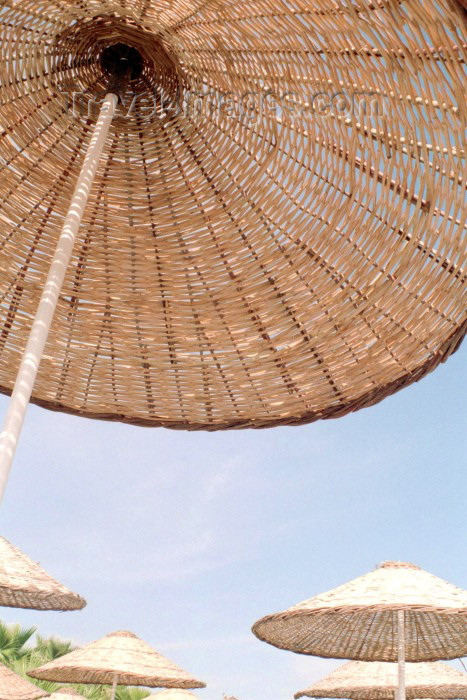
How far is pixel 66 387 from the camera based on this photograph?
1404mm

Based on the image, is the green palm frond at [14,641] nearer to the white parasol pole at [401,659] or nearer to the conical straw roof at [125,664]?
the conical straw roof at [125,664]

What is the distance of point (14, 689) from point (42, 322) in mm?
5371

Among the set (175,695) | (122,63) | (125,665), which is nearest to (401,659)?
(125,665)

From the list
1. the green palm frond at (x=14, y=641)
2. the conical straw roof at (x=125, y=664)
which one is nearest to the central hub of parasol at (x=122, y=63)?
the conical straw roof at (x=125, y=664)

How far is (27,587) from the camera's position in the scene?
13.3 feet

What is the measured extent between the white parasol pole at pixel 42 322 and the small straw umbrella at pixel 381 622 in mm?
2636

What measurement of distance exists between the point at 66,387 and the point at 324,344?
57 cm

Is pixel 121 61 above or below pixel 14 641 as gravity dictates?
below

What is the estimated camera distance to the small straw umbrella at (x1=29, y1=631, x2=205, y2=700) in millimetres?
5684

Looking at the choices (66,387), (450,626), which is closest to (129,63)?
(66,387)

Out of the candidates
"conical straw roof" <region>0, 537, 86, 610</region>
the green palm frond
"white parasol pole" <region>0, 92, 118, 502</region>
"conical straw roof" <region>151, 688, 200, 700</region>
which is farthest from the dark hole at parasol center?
the green palm frond

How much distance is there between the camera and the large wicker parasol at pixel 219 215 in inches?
43.3

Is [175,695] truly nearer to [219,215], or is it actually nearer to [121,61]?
[219,215]

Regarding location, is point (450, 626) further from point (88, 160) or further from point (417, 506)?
point (417, 506)
